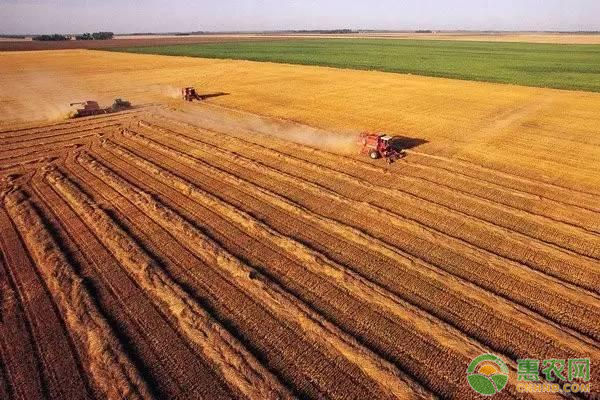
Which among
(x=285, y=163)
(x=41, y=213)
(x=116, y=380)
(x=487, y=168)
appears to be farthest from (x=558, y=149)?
(x=41, y=213)

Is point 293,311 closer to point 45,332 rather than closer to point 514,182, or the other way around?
point 45,332

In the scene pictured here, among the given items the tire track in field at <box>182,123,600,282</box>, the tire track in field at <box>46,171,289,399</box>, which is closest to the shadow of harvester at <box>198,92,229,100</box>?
the tire track in field at <box>182,123,600,282</box>

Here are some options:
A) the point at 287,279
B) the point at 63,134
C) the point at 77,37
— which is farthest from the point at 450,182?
the point at 77,37

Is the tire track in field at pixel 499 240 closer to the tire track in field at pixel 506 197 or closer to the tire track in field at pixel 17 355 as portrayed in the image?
the tire track in field at pixel 506 197

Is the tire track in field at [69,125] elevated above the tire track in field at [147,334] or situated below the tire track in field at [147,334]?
below

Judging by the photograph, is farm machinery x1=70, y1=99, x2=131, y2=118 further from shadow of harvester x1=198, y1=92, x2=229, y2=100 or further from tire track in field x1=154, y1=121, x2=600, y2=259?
tire track in field x1=154, y1=121, x2=600, y2=259

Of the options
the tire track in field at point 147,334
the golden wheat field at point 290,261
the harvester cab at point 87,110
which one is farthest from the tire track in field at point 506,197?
the harvester cab at point 87,110
